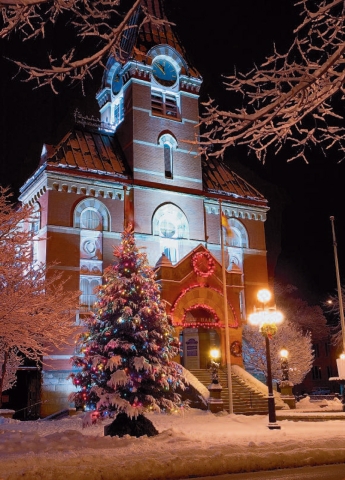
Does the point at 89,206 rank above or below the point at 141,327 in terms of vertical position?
above

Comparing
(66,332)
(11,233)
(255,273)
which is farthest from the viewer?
(255,273)

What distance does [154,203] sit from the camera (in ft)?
125

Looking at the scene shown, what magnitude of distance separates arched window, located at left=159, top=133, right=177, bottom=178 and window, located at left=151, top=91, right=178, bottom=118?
1910 mm

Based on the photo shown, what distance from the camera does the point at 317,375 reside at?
234ft

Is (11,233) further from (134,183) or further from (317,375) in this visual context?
(317,375)

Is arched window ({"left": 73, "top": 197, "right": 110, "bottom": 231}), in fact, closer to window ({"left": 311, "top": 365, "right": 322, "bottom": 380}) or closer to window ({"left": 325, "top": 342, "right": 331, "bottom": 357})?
window ({"left": 325, "top": 342, "right": 331, "bottom": 357})

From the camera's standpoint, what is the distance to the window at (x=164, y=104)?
134 ft

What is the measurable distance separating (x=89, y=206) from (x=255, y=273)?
14.3 m

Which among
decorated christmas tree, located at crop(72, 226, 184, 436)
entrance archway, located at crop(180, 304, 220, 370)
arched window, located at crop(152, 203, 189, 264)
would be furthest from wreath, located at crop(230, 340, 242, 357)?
decorated christmas tree, located at crop(72, 226, 184, 436)

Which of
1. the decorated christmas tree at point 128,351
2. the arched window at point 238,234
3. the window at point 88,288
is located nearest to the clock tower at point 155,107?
the arched window at point 238,234

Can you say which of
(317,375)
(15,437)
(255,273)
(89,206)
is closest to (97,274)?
(89,206)

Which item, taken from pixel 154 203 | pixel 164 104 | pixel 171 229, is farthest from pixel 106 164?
pixel 164 104

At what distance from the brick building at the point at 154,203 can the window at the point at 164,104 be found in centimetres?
9

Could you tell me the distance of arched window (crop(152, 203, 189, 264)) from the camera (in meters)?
38.6
